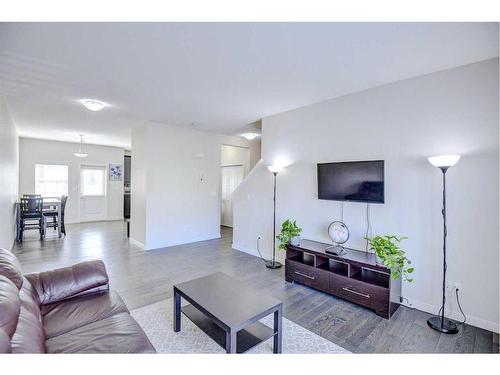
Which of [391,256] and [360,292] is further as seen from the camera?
[360,292]

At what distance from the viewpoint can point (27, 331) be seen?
1.25 metres

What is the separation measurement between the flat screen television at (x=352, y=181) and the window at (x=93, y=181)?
7.94m

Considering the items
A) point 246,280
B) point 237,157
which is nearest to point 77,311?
point 246,280

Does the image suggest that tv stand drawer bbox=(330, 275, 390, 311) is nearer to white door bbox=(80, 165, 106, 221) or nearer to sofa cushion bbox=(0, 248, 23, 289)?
sofa cushion bbox=(0, 248, 23, 289)

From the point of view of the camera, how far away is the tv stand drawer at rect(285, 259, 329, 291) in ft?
9.86

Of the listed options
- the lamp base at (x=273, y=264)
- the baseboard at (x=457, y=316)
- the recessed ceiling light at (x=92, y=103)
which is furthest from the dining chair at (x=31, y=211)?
the baseboard at (x=457, y=316)

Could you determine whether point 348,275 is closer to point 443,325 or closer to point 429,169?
point 443,325

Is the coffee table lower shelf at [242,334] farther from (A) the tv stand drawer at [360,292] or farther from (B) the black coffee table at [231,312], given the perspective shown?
(A) the tv stand drawer at [360,292]

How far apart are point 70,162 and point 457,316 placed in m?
9.76

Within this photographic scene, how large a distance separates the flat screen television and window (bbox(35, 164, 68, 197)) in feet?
26.9

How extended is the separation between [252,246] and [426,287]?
9.14ft

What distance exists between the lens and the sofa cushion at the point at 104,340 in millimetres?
1351

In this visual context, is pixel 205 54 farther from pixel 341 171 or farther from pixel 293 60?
pixel 341 171
